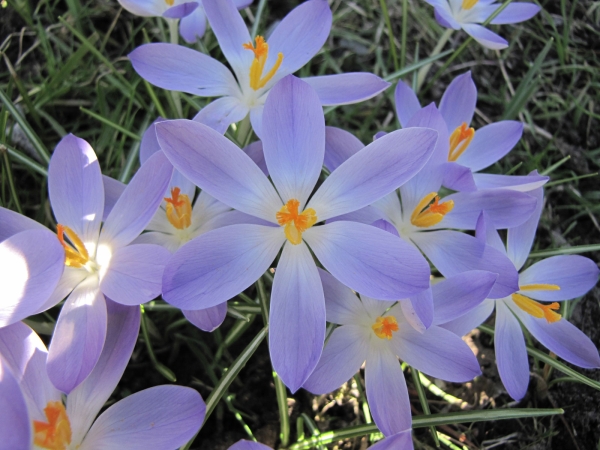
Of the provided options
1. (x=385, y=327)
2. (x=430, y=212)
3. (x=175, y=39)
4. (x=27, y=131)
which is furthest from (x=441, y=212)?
(x=27, y=131)

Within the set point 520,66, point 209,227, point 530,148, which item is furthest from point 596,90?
point 209,227

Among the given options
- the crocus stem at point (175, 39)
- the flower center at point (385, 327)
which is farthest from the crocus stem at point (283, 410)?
the crocus stem at point (175, 39)

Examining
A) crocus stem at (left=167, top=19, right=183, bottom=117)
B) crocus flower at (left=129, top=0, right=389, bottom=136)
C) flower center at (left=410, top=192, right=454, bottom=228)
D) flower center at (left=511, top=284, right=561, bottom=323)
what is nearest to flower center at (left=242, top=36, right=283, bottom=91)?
crocus flower at (left=129, top=0, right=389, bottom=136)

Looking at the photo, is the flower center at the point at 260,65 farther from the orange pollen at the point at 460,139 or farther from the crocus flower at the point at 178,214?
the orange pollen at the point at 460,139

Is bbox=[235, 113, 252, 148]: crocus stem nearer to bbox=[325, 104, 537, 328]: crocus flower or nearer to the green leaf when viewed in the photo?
bbox=[325, 104, 537, 328]: crocus flower

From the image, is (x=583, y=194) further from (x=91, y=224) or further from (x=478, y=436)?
(x=91, y=224)

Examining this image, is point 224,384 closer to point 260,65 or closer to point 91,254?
point 91,254
